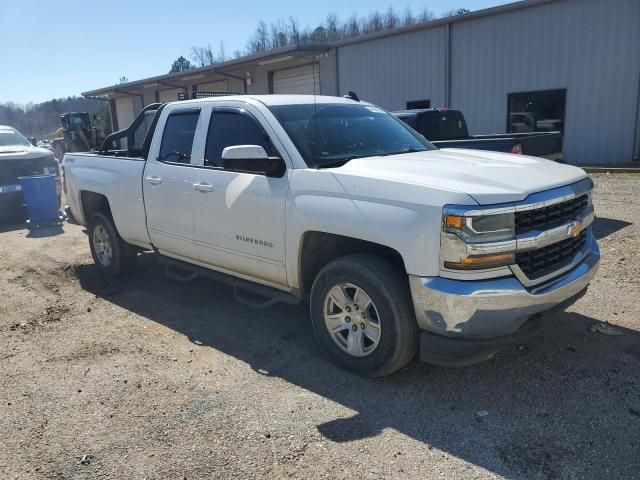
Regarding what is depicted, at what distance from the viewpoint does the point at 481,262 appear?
10.5 ft

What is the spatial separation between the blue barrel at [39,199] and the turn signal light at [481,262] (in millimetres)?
9327

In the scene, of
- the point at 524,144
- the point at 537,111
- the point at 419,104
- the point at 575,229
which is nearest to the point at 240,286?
the point at 575,229

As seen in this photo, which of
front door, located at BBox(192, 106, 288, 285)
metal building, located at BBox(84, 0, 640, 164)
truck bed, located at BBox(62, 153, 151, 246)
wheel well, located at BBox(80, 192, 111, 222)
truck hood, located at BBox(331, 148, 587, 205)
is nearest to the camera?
truck hood, located at BBox(331, 148, 587, 205)

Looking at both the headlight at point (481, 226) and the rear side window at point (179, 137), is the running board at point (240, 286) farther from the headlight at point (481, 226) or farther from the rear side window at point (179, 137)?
the headlight at point (481, 226)

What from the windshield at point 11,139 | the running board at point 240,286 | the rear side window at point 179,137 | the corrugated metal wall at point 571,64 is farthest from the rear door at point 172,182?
the corrugated metal wall at point 571,64

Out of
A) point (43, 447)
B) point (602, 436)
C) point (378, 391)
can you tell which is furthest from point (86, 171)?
point (602, 436)

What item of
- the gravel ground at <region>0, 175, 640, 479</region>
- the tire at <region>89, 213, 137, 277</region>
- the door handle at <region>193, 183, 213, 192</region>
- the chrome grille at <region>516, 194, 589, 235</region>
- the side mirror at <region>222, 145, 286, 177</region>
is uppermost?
the side mirror at <region>222, 145, 286, 177</region>

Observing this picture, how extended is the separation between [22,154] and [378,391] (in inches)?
418

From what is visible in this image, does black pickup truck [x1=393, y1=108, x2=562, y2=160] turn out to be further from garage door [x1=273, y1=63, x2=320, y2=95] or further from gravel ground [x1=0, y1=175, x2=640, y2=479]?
garage door [x1=273, y1=63, x2=320, y2=95]

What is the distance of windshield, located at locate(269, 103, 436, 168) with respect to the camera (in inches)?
167

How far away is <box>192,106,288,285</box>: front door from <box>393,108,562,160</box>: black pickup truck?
3579mm

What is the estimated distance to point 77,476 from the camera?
2914mm

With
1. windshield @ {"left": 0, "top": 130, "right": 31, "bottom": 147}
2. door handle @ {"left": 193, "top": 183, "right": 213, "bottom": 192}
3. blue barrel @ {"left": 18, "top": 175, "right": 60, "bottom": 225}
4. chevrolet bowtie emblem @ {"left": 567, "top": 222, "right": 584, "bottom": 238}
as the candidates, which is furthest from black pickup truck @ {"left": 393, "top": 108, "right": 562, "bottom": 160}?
windshield @ {"left": 0, "top": 130, "right": 31, "bottom": 147}

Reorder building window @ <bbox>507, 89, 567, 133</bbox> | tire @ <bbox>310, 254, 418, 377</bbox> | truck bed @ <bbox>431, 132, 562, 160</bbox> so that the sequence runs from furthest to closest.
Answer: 1. building window @ <bbox>507, 89, 567, 133</bbox>
2. truck bed @ <bbox>431, 132, 562, 160</bbox>
3. tire @ <bbox>310, 254, 418, 377</bbox>
